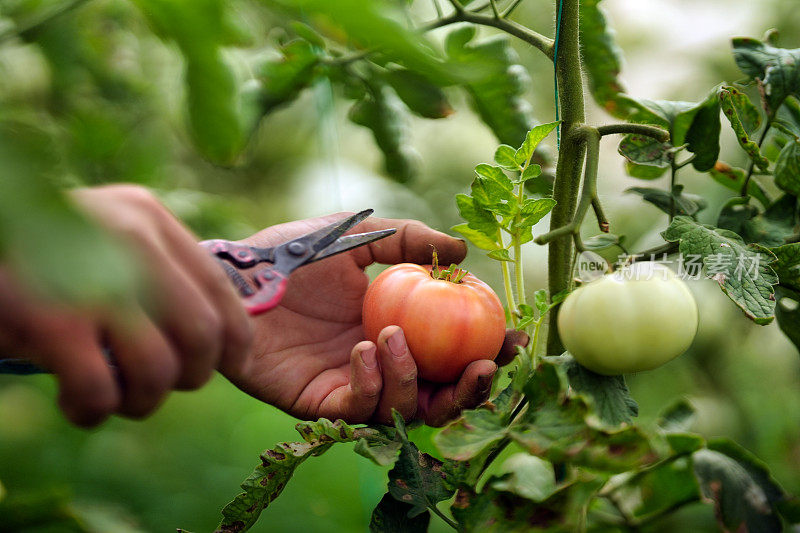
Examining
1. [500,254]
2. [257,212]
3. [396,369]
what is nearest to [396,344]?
[396,369]

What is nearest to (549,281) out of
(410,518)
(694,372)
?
(410,518)

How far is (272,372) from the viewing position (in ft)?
2.33

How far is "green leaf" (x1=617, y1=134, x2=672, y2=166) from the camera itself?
0.62 meters

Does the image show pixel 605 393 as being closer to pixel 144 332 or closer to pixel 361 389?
pixel 361 389

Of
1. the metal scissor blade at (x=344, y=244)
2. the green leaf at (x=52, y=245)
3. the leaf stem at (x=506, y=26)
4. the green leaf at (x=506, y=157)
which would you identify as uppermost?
the green leaf at (x=52, y=245)

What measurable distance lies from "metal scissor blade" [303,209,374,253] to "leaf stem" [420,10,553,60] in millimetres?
208

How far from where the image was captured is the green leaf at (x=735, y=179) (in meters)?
Answer: 0.71

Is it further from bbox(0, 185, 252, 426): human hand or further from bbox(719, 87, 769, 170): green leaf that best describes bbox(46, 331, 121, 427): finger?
A: bbox(719, 87, 769, 170): green leaf

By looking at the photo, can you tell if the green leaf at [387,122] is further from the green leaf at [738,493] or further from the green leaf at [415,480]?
the green leaf at [738,493]

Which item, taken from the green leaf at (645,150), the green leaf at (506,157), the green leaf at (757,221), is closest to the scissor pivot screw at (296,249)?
the green leaf at (506,157)

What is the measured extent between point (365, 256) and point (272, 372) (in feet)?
0.62

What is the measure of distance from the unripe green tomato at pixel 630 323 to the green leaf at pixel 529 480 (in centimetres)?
11

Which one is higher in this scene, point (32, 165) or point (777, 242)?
point (32, 165)

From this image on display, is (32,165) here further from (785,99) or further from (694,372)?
(694,372)
